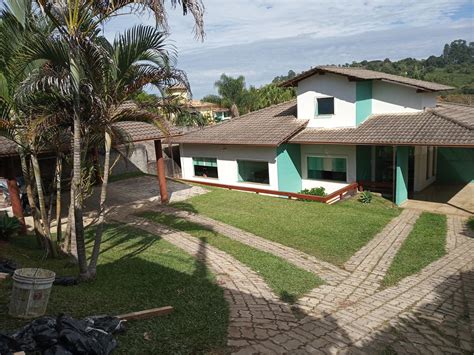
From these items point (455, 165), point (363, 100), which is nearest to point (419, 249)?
point (363, 100)

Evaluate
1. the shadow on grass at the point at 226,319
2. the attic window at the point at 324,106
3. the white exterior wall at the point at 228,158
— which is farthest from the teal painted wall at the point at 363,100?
the shadow on grass at the point at 226,319

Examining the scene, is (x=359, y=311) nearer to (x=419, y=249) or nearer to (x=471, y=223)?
(x=419, y=249)

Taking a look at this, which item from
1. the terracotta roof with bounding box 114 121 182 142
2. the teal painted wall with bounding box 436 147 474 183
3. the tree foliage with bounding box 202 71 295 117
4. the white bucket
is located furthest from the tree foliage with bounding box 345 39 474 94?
the white bucket

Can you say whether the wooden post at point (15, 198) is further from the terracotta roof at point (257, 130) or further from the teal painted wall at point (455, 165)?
the teal painted wall at point (455, 165)

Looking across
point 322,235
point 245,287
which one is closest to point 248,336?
point 245,287

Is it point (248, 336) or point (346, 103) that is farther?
point (346, 103)

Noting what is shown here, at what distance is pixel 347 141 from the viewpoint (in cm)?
1744

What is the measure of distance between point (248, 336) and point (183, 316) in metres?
1.15

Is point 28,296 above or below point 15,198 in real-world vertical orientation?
above

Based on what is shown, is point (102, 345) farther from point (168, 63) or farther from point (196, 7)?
point (196, 7)

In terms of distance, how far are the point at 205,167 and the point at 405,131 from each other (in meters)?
11.6

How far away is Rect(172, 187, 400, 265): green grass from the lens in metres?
12.0

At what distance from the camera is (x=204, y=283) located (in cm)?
845

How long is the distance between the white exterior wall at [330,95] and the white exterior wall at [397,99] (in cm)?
164
